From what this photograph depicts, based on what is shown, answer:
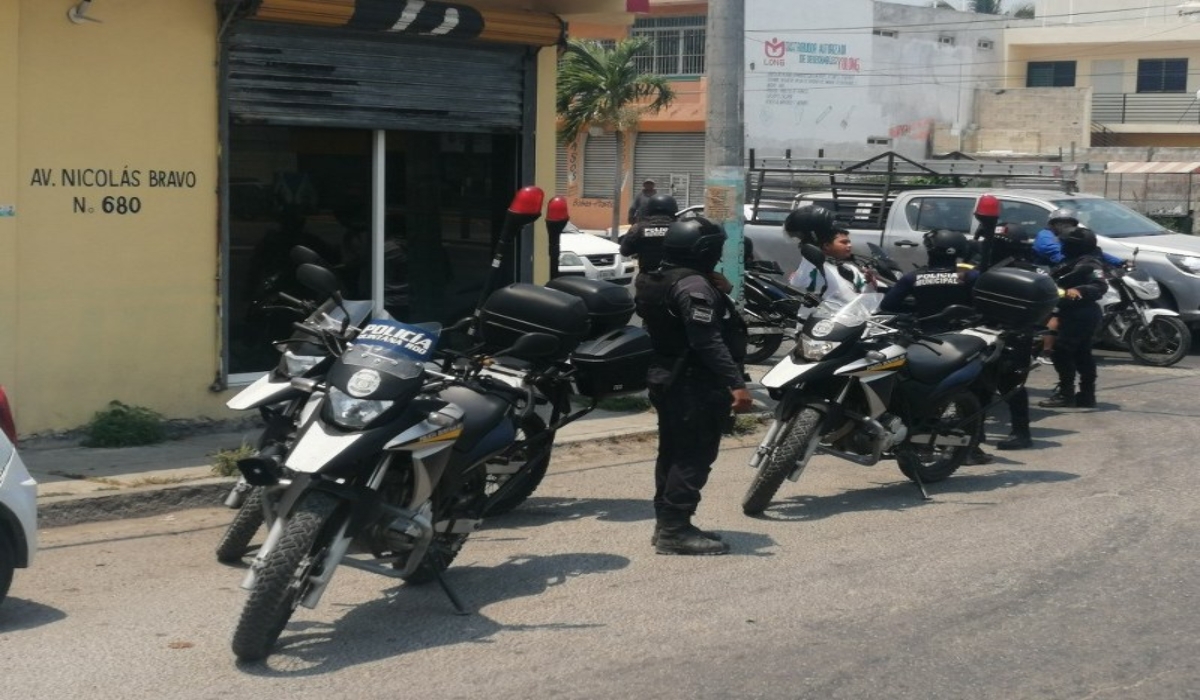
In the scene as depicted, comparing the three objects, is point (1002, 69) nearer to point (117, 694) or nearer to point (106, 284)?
point (106, 284)

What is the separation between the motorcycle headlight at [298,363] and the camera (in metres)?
6.83

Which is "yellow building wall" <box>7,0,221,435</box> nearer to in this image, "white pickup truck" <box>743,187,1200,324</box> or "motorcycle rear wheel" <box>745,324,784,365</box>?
"motorcycle rear wheel" <box>745,324,784,365</box>

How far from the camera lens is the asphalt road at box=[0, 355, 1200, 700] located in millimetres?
5477

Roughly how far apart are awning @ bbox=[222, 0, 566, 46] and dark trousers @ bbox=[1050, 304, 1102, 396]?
15.3ft

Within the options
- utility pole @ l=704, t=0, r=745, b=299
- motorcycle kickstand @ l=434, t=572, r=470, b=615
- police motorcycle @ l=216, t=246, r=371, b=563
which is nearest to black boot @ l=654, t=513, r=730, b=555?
motorcycle kickstand @ l=434, t=572, r=470, b=615

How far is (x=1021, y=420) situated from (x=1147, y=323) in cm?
495

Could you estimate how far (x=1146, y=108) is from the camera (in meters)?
46.4

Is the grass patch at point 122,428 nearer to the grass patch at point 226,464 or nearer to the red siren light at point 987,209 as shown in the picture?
the grass patch at point 226,464

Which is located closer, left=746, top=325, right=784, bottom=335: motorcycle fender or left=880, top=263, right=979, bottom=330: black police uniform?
left=880, top=263, right=979, bottom=330: black police uniform

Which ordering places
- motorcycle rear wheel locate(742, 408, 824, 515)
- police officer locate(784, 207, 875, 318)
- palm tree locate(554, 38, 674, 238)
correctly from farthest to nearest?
palm tree locate(554, 38, 674, 238) < police officer locate(784, 207, 875, 318) < motorcycle rear wheel locate(742, 408, 824, 515)

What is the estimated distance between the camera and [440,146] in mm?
A: 11750

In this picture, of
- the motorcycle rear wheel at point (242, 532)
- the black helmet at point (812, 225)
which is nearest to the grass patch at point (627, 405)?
the black helmet at point (812, 225)

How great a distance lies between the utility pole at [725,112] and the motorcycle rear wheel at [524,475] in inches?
155

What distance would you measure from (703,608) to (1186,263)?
11269mm
